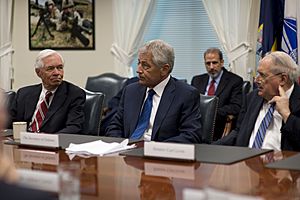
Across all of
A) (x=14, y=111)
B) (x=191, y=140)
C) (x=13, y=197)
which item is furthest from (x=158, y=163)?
(x=14, y=111)

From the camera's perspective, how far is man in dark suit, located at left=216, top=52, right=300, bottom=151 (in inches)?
125

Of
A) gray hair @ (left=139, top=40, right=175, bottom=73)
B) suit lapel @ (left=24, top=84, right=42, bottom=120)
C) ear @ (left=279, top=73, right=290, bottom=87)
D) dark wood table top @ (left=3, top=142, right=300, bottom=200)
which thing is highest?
gray hair @ (left=139, top=40, right=175, bottom=73)

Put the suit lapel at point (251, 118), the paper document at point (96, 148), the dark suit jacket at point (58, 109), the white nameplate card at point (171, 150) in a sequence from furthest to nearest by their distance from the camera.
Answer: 1. the dark suit jacket at point (58, 109)
2. the suit lapel at point (251, 118)
3. the paper document at point (96, 148)
4. the white nameplate card at point (171, 150)

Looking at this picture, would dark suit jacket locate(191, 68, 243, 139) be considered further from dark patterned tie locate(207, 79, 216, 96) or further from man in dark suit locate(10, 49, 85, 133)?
man in dark suit locate(10, 49, 85, 133)

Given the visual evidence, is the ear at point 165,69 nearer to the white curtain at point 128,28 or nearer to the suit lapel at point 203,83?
the suit lapel at point 203,83

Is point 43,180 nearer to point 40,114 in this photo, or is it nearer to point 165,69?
point 165,69

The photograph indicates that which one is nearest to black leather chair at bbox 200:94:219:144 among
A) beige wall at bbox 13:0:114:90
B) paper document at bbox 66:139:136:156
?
paper document at bbox 66:139:136:156

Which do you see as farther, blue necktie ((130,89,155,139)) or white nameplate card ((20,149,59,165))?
blue necktie ((130,89,155,139))

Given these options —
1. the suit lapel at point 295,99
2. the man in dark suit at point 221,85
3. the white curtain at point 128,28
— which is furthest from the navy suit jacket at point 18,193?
the white curtain at point 128,28

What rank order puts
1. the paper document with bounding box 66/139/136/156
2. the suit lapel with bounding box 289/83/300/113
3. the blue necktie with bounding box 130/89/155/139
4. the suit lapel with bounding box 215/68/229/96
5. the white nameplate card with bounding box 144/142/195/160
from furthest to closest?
1. the suit lapel with bounding box 215/68/229/96
2. the blue necktie with bounding box 130/89/155/139
3. the suit lapel with bounding box 289/83/300/113
4. the paper document with bounding box 66/139/136/156
5. the white nameplate card with bounding box 144/142/195/160

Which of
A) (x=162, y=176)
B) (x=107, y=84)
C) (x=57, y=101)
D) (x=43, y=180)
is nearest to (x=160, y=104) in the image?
(x=57, y=101)

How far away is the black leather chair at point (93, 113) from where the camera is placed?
158 inches

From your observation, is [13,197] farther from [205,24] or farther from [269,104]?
[205,24]

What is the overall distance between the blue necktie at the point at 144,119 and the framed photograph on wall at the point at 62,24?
3.38m
